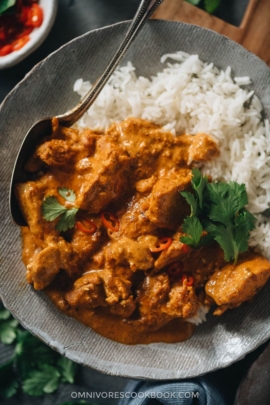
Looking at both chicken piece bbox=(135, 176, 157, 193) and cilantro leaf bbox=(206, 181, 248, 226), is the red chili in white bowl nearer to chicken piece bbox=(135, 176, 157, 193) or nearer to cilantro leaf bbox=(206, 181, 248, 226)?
chicken piece bbox=(135, 176, 157, 193)

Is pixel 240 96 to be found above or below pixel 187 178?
above

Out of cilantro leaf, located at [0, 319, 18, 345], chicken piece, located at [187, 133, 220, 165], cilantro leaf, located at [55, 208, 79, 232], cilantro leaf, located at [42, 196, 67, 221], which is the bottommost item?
cilantro leaf, located at [0, 319, 18, 345]

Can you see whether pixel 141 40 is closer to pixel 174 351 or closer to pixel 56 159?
pixel 56 159

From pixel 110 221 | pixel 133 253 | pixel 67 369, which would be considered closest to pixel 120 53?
pixel 110 221

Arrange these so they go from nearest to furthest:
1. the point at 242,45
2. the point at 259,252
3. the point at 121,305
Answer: the point at 121,305 → the point at 259,252 → the point at 242,45

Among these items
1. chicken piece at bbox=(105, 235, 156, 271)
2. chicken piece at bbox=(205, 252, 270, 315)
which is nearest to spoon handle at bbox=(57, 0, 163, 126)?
chicken piece at bbox=(105, 235, 156, 271)

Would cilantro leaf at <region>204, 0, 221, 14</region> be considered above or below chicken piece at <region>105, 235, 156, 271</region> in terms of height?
above

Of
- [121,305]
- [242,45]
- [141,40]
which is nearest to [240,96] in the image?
[242,45]
